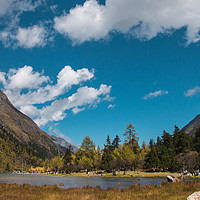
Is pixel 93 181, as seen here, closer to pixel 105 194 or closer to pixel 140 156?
pixel 105 194

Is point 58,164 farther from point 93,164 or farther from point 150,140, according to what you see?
point 150,140

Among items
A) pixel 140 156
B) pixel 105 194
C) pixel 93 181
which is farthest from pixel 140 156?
pixel 105 194

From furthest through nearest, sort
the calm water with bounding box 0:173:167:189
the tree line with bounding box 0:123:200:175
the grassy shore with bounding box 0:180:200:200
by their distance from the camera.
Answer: the tree line with bounding box 0:123:200:175
the calm water with bounding box 0:173:167:189
the grassy shore with bounding box 0:180:200:200

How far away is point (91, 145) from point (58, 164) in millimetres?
38871

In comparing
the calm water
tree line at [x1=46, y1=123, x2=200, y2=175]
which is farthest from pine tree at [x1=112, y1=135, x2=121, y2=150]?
the calm water

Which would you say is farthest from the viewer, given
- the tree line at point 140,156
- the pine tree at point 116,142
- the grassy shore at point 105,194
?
the pine tree at point 116,142

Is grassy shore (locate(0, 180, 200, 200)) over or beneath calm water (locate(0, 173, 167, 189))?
over

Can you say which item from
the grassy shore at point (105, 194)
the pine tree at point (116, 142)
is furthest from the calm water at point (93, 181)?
the pine tree at point (116, 142)

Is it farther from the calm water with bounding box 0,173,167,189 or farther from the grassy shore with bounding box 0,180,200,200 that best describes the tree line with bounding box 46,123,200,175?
the grassy shore with bounding box 0,180,200,200

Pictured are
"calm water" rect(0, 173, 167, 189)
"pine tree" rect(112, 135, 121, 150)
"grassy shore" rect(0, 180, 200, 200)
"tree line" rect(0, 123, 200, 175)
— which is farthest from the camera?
"pine tree" rect(112, 135, 121, 150)

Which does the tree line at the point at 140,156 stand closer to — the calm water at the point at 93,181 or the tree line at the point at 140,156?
the tree line at the point at 140,156

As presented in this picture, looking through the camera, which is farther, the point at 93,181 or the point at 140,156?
the point at 140,156

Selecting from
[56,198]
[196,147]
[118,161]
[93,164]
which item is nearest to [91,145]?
[93,164]

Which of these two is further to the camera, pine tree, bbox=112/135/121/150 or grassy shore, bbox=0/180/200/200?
pine tree, bbox=112/135/121/150
